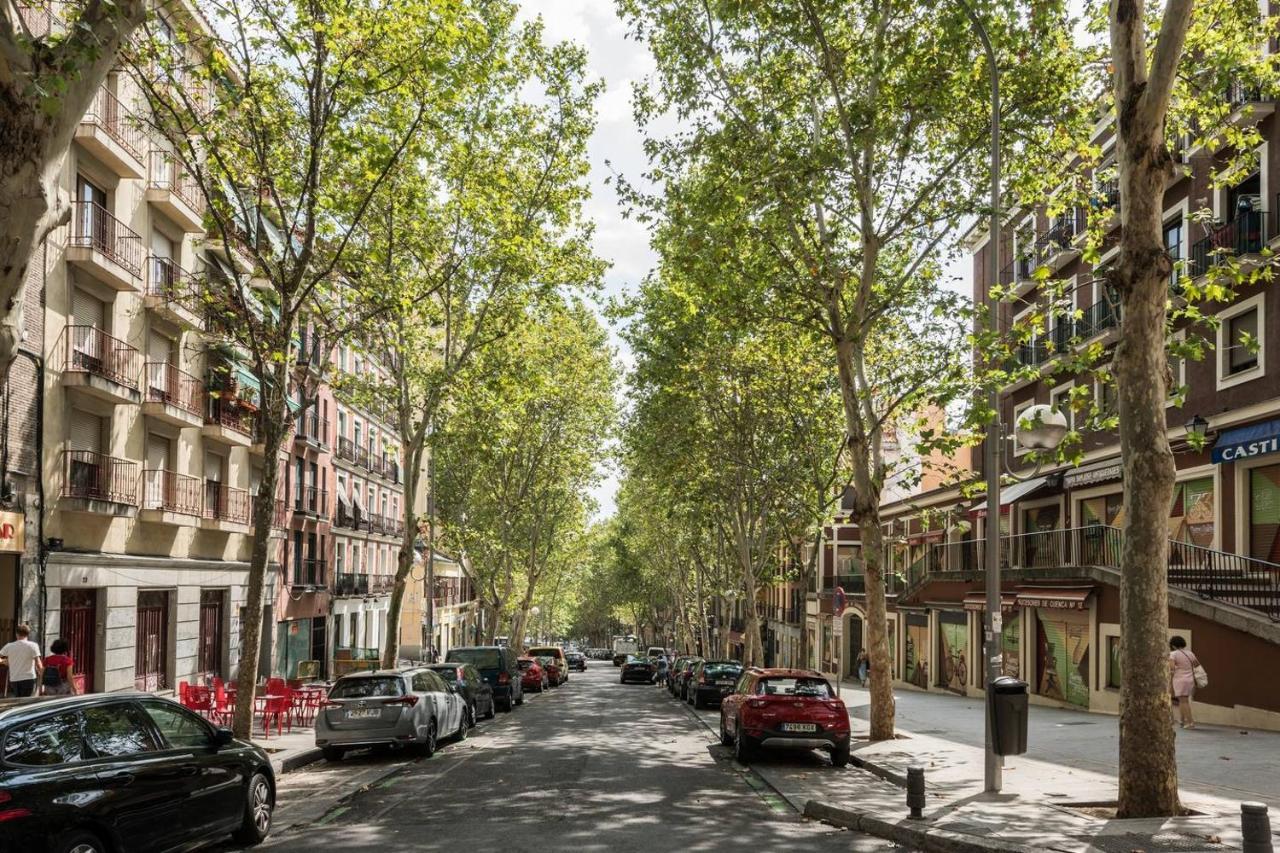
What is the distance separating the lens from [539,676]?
130 feet

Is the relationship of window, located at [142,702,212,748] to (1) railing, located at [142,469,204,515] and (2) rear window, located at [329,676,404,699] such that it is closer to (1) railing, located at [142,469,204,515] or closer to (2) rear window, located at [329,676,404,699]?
(2) rear window, located at [329,676,404,699]

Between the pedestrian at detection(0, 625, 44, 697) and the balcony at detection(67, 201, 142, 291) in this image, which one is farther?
the balcony at detection(67, 201, 142, 291)

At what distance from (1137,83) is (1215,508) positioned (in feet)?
52.0

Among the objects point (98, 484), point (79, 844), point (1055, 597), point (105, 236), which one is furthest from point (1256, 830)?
point (105, 236)

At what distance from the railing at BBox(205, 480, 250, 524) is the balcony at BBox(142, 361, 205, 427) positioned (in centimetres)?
226

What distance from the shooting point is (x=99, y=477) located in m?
22.9

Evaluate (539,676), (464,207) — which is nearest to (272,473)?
(464,207)

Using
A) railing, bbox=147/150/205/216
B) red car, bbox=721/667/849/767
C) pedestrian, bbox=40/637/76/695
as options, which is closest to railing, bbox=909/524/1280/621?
red car, bbox=721/667/849/767

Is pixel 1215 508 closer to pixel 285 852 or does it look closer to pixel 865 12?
pixel 865 12

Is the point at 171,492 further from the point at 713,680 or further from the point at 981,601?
the point at 981,601

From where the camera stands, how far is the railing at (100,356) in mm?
21938

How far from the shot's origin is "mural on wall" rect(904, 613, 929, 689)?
40938mm

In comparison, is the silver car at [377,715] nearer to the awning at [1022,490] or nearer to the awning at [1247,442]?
the awning at [1247,442]

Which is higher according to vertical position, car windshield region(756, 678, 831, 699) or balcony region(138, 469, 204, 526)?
balcony region(138, 469, 204, 526)
